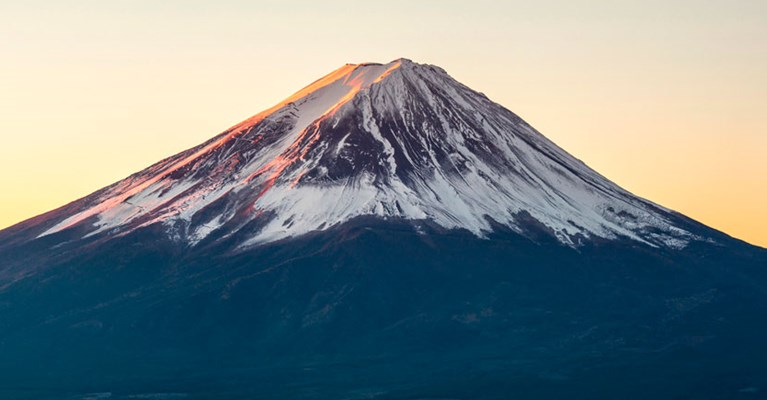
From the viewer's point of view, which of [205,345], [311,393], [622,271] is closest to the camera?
[311,393]

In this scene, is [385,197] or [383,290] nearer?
[383,290]

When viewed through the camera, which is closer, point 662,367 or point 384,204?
point 662,367

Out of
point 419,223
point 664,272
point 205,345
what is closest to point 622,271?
point 664,272

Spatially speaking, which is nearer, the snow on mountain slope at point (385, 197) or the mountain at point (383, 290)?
the mountain at point (383, 290)

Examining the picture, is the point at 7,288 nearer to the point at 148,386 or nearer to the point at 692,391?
the point at 148,386

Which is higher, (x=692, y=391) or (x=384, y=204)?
(x=384, y=204)

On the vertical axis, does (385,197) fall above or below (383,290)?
above

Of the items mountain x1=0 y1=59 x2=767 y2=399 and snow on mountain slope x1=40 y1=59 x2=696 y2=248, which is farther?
snow on mountain slope x1=40 y1=59 x2=696 y2=248

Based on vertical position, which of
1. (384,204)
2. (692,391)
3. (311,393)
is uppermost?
(384,204)
